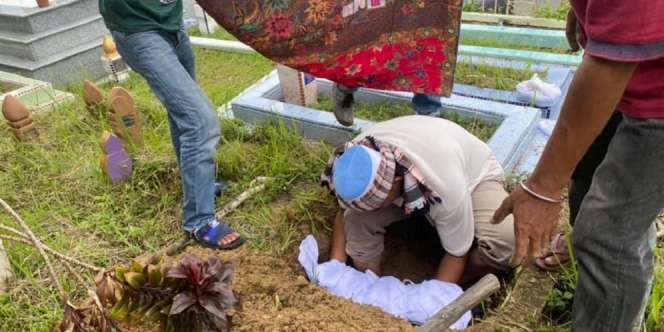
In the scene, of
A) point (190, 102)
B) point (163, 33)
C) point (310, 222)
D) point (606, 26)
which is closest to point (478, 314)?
point (310, 222)

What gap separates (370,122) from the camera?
3.60m

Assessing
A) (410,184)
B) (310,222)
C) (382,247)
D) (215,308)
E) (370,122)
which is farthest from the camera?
(370,122)

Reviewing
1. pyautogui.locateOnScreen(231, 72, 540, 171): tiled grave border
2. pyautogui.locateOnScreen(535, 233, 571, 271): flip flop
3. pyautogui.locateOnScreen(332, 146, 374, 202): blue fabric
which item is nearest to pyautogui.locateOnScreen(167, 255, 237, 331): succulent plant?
pyautogui.locateOnScreen(332, 146, 374, 202): blue fabric

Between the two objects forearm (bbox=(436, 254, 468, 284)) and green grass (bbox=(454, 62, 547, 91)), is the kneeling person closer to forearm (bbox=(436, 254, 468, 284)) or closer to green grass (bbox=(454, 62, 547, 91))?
forearm (bbox=(436, 254, 468, 284))

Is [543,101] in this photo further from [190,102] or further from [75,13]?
[75,13]

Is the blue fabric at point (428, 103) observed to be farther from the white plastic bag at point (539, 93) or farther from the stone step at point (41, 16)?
the stone step at point (41, 16)

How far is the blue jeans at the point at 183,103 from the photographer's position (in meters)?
2.47

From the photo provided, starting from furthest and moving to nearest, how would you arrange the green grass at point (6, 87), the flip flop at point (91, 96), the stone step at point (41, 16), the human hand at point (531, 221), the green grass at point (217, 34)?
the green grass at point (217, 34), the stone step at point (41, 16), the green grass at point (6, 87), the flip flop at point (91, 96), the human hand at point (531, 221)

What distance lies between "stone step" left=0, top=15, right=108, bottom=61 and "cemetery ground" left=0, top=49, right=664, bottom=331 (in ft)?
3.99

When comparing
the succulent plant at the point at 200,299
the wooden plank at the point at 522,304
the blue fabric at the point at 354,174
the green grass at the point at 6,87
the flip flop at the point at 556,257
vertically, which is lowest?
the green grass at the point at 6,87

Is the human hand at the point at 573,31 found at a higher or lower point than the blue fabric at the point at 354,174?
higher

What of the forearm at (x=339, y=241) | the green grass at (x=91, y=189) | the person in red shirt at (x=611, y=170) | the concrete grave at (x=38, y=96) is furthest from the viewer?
the concrete grave at (x=38, y=96)

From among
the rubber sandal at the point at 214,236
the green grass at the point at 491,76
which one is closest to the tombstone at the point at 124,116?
the rubber sandal at the point at 214,236

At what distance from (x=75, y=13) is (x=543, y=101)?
4.34m
